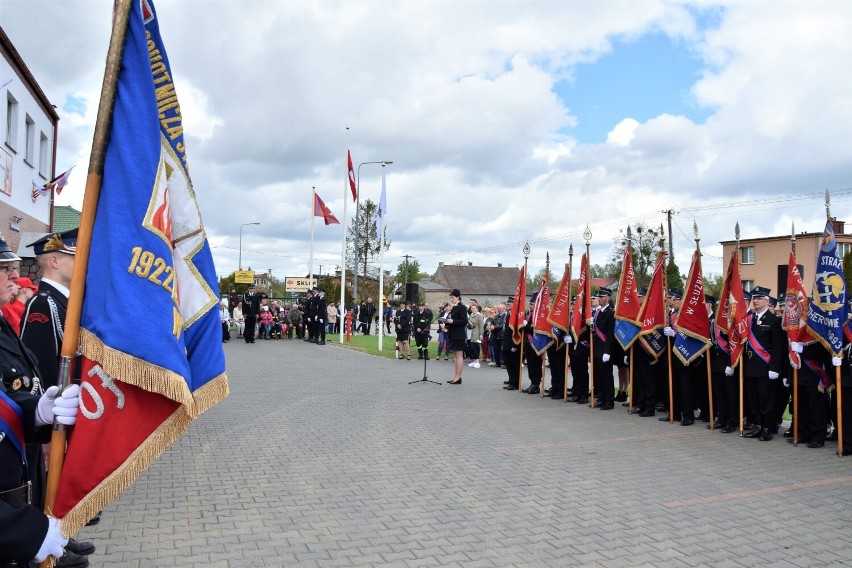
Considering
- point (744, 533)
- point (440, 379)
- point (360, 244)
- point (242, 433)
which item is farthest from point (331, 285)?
point (744, 533)

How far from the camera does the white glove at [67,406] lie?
8.25 ft

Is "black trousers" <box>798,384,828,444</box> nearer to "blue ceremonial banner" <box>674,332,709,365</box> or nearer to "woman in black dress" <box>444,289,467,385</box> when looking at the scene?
"blue ceremonial banner" <box>674,332,709,365</box>

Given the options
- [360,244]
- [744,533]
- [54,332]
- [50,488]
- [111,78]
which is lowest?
[744,533]

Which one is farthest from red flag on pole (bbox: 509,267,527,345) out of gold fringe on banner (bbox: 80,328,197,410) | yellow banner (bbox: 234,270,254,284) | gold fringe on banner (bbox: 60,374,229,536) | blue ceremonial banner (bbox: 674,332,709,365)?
yellow banner (bbox: 234,270,254,284)

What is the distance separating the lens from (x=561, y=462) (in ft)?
24.2

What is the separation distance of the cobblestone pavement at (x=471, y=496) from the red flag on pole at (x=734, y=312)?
1.29m

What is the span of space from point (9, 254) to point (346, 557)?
9.36 ft

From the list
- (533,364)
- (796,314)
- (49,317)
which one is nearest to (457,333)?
(533,364)

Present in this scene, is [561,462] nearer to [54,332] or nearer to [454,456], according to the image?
[454,456]

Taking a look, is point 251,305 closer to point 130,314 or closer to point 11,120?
point 11,120

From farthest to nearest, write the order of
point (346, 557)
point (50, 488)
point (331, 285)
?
point (331, 285)
point (346, 557)
point (50, 488)

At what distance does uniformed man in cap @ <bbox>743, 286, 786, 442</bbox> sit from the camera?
8.70 m

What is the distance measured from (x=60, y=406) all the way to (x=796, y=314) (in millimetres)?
8675

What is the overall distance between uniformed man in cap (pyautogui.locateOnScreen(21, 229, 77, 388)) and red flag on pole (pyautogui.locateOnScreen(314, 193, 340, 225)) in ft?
72.0
